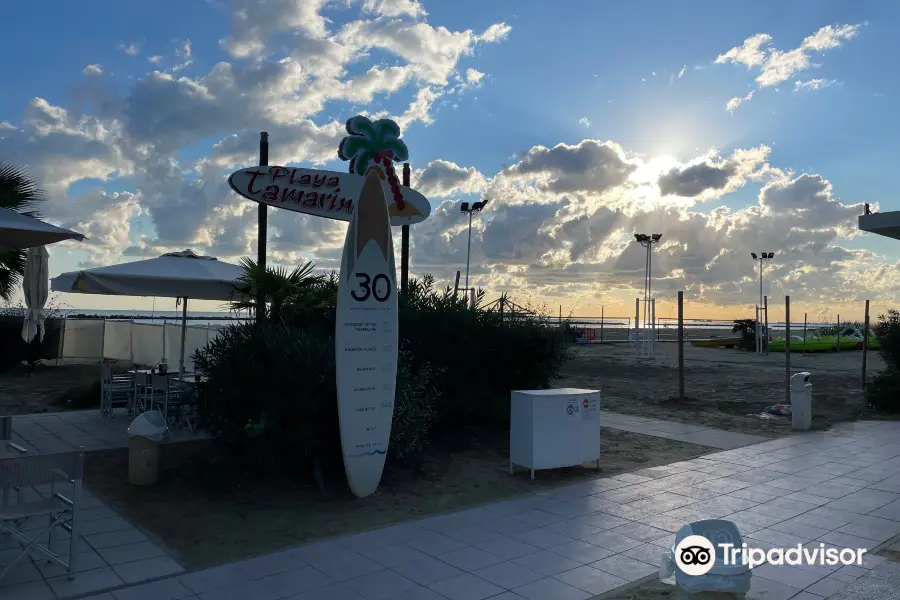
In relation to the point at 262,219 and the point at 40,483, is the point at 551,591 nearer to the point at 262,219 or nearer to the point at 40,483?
the point at 40,483

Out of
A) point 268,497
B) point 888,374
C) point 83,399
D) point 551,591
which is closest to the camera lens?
point 551,591

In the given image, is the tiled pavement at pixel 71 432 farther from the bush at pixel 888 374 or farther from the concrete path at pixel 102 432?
the bush at pixel 888 374

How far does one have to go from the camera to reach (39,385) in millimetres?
14852

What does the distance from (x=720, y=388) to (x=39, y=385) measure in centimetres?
1649

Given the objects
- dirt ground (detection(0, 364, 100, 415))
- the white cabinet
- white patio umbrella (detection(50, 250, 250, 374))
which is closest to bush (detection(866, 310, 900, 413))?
the white cabinet

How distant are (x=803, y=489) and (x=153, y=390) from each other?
8277mm

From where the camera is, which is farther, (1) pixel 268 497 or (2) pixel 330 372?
(2) pixel 330 372

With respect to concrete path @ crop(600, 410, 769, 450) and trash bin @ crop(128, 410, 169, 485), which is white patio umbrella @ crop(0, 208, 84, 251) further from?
concrete path @ crop(600, 410, 769, 450)

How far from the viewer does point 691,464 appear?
8.30 m

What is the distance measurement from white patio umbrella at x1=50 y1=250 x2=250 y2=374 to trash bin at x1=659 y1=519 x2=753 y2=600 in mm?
7471

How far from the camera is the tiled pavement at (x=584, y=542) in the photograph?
4.34 m

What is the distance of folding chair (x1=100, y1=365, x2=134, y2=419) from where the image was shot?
33.6 feet

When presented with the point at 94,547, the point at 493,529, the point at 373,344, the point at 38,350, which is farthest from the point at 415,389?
the point at 38,350

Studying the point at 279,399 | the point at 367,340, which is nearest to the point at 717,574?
the point at 367,340
